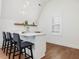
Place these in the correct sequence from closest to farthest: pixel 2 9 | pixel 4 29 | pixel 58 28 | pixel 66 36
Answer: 1. pixel 2 9
2. pixel 4 29
3. pixel 66 36
4. pixel 58 28

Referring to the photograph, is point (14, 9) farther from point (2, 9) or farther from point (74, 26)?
point (74, 26)

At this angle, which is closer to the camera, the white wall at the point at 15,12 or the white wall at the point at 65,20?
the white wall at the point at 15,12

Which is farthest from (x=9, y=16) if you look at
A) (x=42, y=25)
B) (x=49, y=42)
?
(x=49, y=42)

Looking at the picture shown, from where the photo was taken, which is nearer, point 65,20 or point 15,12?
point 15,12

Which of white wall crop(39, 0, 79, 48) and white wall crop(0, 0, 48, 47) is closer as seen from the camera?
white wall crop(0, 0, 48, 47)

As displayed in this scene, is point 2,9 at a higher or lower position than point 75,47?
higher

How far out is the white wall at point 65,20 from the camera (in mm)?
5355

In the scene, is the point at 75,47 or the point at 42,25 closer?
the point at 75,47

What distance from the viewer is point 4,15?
16.9 ft

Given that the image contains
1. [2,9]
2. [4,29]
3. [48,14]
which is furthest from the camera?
[48,14]

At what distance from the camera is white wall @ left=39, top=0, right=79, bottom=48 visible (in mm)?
5355

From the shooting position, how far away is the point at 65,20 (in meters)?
5.74

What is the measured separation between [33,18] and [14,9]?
1338 millimetres

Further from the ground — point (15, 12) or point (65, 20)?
point (15, 12)
